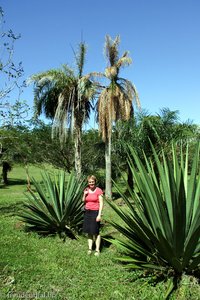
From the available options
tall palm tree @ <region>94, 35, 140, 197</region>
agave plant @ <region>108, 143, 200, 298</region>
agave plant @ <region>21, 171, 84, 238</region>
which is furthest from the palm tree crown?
agave plant @ <region>108, 143, 200, 298</region>

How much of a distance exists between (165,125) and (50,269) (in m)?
15.3

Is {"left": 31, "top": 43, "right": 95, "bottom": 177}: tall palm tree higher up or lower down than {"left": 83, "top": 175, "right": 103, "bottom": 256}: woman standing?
higher up

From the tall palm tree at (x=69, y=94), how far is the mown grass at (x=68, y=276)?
37.7 feet

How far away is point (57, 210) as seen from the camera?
Result: 28.4ft

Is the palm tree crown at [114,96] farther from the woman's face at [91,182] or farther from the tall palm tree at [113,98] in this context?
the woman's face at [91,182]

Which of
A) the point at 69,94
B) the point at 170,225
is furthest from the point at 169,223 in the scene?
the point at 69,94

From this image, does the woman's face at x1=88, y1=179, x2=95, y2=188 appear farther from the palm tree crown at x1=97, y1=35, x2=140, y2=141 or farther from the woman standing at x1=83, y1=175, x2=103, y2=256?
the palm tree crown at x1=97, y1=35, x2=140, y2=141

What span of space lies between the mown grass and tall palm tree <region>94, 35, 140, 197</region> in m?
12.3

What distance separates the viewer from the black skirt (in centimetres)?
757

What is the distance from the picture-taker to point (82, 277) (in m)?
5.75

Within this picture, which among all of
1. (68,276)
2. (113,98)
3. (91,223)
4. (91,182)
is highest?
(113,98)

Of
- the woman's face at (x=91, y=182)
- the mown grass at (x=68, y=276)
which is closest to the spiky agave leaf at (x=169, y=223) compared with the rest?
the mown grass at (x=68, y=276)

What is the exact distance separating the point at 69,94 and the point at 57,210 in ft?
38.6

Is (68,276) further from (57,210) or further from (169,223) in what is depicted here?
(57,210)
